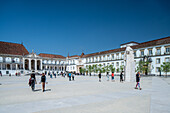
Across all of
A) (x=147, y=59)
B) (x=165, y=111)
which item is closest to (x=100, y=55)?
(x=147, y=59)

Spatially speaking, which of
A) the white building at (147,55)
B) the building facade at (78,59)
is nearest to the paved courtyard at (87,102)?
the white building at (147,55)

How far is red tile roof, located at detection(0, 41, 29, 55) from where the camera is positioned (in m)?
67.1

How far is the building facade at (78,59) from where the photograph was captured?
147ft

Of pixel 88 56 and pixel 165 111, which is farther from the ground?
pixel 88 56

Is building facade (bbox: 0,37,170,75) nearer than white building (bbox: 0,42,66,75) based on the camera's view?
Yes

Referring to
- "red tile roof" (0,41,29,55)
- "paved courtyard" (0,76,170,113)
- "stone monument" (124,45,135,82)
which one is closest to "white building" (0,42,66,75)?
"red tile roof" (0,41,29,55)

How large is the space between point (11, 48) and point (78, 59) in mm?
34692

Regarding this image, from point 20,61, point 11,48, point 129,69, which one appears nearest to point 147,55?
point 129,69

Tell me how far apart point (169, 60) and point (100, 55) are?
3023 centimetres

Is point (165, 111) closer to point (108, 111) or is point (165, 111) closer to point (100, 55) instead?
point (108, 111)

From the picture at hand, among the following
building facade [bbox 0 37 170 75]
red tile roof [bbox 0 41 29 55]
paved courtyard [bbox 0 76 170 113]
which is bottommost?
paved courtyard [bbox 0 76 170 113]

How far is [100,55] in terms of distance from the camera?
66.3m

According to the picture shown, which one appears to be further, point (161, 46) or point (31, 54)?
point (31, 54)

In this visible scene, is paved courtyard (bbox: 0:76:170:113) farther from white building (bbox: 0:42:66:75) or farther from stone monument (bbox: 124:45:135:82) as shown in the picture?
white building (bbox: 0:42:66:75)
